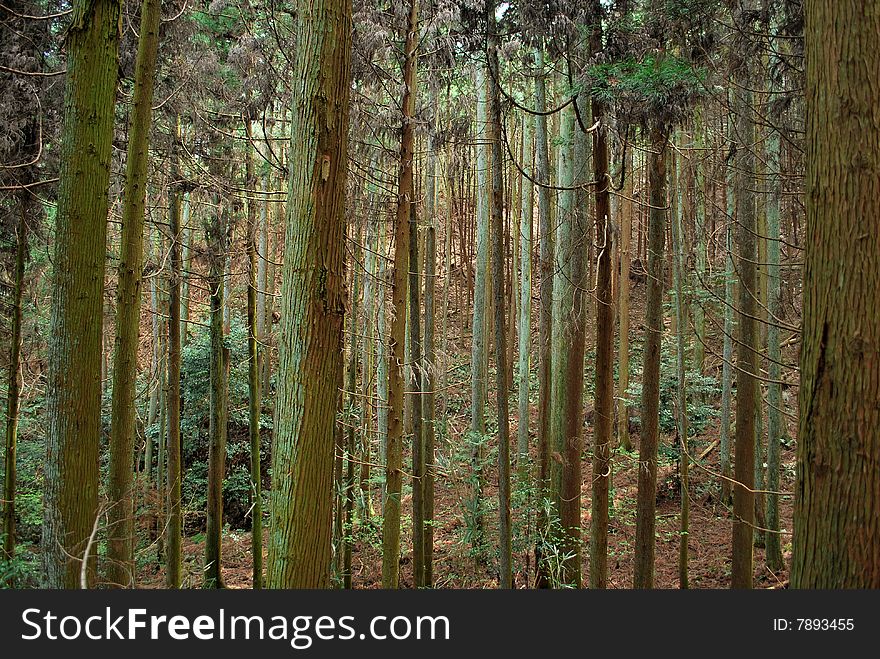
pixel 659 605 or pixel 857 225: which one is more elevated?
pixel 857 225

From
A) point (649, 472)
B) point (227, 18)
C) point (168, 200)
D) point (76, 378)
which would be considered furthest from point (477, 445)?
point (227, 18)

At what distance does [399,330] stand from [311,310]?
3.11 metres

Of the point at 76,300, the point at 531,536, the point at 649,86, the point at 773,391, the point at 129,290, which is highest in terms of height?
the point at 649,86

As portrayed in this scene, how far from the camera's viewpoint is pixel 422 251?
1398 centimetres

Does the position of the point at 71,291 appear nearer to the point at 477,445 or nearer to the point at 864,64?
the point at 864,64

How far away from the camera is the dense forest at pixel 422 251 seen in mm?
2752

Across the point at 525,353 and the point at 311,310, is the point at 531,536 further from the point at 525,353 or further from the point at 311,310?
the point at 311,310

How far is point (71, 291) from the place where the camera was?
4.42 m

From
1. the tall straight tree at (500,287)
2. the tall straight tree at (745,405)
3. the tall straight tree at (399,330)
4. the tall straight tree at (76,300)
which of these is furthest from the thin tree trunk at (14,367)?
the tall straight tree at (745,405)

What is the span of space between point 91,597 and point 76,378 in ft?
5.61

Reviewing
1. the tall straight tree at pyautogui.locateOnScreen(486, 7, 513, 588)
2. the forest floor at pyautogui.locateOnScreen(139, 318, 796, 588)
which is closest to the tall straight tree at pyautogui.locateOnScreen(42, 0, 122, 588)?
the tall straight tree at pyautogui.locateOnScreen(486, 7, 513, 588)

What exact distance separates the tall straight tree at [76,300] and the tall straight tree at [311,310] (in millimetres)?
1792

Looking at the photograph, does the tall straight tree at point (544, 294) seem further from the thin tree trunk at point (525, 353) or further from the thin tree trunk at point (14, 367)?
the thin tree trunk at point (14, 367)

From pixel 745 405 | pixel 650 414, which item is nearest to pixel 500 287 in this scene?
pixel 650 414
